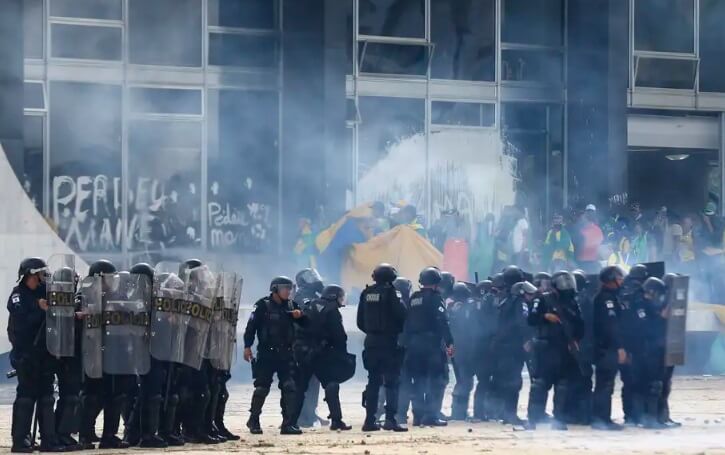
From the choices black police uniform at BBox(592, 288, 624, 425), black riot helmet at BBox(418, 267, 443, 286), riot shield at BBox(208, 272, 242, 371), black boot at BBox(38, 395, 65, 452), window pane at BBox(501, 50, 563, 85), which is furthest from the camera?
window pane at BBox(501, 50, 563, 85)

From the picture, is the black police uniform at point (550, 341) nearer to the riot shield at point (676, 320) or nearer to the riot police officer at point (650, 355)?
the riot police officer at point (650, 355)

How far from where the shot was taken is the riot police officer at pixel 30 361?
15281mm

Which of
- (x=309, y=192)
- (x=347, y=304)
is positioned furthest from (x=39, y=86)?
(x=347, y=304)

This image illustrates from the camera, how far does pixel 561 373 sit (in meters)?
17.8

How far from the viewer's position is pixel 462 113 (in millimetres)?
29844

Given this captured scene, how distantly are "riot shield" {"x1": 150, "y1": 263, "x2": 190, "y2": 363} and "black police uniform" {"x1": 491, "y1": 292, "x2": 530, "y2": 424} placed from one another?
404cm

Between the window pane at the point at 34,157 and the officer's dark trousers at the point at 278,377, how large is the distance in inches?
400

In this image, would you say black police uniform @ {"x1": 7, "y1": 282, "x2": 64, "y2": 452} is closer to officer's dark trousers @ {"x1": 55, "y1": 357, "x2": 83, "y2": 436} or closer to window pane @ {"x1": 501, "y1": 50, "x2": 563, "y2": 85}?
officer's dark trousers @ {"x1": 55, "y1": 357, "x2": 83, "y2": 436}

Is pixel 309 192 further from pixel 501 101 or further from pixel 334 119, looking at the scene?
pixel 501 101

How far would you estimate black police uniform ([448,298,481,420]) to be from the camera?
62.3ft

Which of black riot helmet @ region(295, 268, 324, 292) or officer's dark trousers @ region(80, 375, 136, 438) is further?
black riot helmet @ region(295, 268, 324, 292)

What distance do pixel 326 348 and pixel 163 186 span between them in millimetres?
10439

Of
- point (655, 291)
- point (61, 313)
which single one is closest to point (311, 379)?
point (655, 291)

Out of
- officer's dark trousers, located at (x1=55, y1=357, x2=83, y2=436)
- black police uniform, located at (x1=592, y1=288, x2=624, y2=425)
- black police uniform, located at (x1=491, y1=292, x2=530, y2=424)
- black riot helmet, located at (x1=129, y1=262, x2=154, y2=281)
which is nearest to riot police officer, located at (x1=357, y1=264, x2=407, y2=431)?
black police uniform, located at (x1=491, y1=292, x2=530, y2=424)
